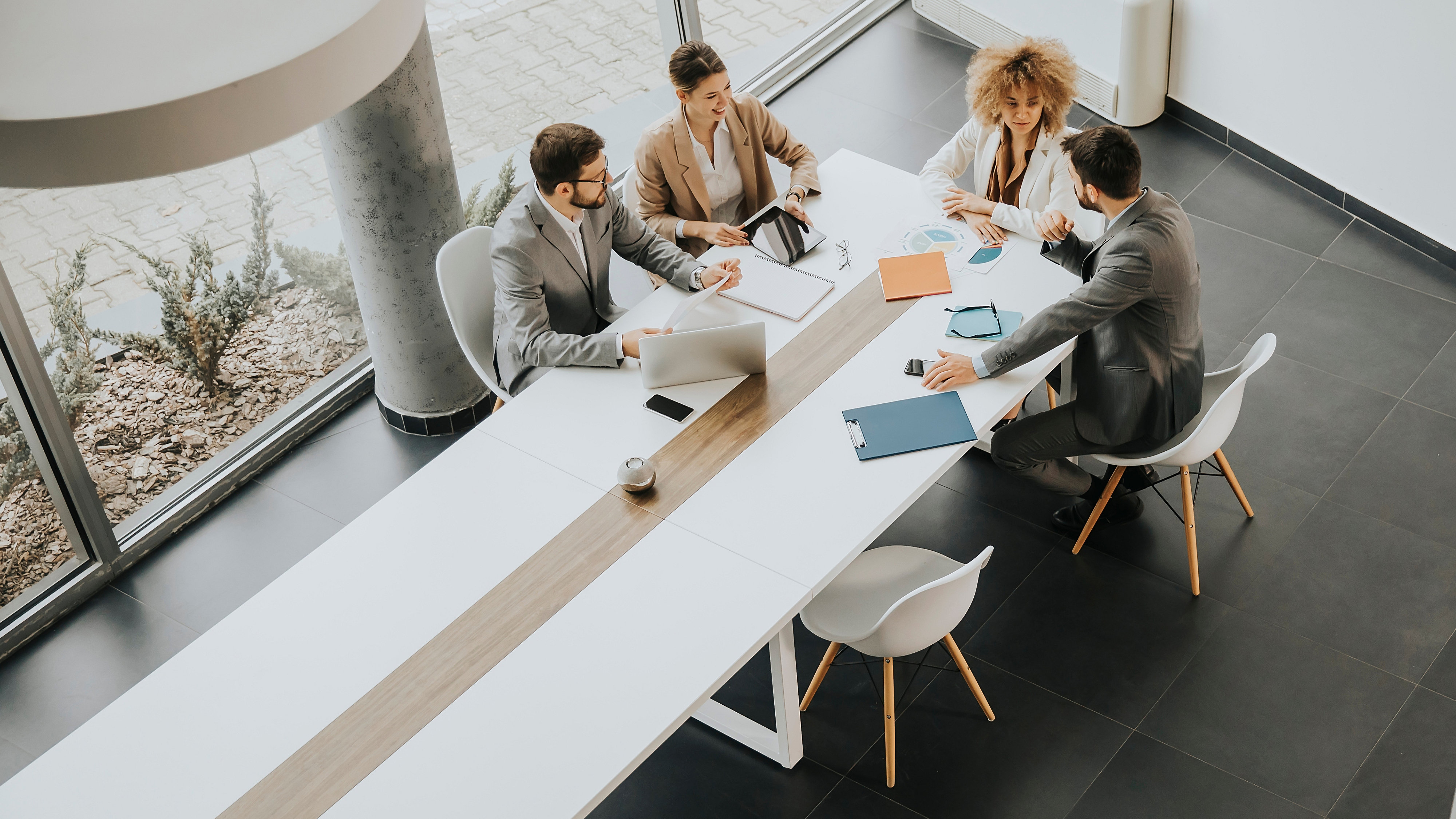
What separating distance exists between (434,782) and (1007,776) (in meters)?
1.72

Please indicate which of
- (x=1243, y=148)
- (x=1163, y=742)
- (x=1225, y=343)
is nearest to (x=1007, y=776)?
(x=1163, y=742)

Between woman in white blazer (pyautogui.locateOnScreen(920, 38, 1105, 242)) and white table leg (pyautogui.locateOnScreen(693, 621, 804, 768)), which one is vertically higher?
woman in white blazer (pyautogui.locateOnScreen(920, 38, 1105, 242))

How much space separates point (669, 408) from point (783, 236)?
92 centimetres

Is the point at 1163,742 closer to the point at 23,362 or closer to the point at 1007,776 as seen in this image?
the point at 1007,776

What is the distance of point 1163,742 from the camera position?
3.53m

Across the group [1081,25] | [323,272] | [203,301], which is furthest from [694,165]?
[1081,25]

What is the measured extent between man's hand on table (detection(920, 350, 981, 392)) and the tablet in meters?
0.78

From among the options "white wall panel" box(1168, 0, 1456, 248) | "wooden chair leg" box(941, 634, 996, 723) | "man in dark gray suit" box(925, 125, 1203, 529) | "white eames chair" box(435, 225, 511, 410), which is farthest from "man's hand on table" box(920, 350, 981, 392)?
"white wall panel" box(1168, 0, 1456, 248)

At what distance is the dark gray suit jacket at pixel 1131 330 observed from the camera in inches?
139

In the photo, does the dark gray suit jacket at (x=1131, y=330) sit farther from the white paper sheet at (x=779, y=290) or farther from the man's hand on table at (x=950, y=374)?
the white paper sheet at (x=779, y=290)

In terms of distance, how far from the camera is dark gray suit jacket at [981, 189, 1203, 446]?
11.6 ft

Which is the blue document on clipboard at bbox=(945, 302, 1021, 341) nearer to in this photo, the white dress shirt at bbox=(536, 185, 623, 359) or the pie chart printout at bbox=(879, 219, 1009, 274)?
the pie chart printout at bbox=(879, 219, 1009, 274)

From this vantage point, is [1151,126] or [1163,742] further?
[1151,126]

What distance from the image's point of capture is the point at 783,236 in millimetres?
4145
